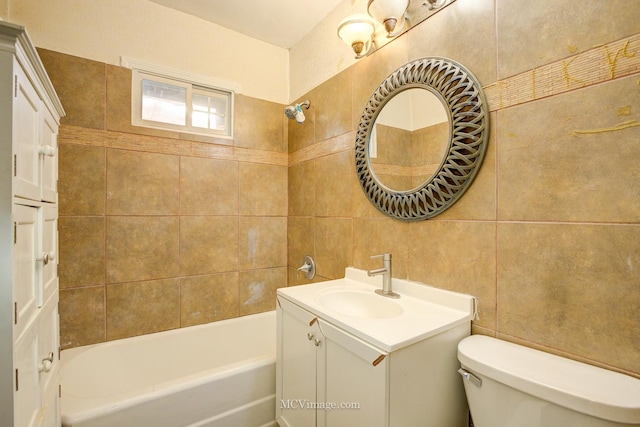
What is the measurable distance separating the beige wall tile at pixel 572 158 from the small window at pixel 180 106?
1.87 meters

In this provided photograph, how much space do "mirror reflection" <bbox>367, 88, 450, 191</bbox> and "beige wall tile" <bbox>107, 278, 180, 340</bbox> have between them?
5.30 ft

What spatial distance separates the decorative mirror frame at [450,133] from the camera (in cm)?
108

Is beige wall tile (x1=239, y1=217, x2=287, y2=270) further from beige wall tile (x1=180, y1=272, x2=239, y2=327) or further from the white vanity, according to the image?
the white vanity

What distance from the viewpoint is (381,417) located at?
0.86 meters

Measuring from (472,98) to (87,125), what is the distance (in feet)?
6.79

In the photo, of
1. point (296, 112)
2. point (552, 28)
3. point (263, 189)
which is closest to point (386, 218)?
point (552, 28)

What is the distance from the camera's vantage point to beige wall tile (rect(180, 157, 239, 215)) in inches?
78.4

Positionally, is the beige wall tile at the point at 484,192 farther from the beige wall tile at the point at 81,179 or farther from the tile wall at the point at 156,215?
the beige wall tile at the point at 81,179

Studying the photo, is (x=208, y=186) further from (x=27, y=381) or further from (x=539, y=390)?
(x=539, y=390)

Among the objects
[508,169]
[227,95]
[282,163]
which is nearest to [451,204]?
[508,169]

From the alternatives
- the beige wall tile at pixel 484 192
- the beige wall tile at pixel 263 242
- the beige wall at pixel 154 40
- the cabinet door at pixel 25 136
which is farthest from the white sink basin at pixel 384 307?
the beige wall at pixel 154 40

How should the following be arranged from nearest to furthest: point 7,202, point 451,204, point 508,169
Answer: point 7,202, point 508,169, point 451,204

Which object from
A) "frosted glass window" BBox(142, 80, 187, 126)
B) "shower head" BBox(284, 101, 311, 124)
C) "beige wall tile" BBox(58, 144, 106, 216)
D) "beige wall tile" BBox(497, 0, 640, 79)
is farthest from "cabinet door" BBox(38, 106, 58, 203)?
"beige wall tile" BBox(497, 0, 640, 79)

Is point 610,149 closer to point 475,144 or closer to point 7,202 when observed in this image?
point 475,144
